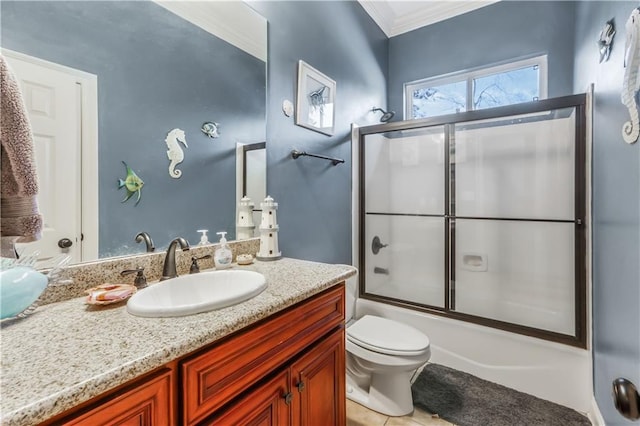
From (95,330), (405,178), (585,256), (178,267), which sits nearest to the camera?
(95,330)

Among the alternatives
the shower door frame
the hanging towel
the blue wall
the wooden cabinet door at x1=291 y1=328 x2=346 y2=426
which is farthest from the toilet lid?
the hanging towel

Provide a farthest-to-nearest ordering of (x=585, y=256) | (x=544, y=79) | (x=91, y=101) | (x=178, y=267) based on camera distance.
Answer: (x=544, y=79) < (x=585, y=256) < (x=178, y=267) < (x=91, y=101)

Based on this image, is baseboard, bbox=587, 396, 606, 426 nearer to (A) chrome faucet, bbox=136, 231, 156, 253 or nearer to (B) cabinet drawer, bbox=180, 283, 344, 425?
(B) cabinet drawer, bbox=180, 283, 344, 425

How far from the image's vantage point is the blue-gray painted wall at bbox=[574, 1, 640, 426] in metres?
1.05

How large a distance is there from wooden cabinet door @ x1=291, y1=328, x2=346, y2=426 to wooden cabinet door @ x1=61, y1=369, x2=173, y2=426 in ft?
1.38

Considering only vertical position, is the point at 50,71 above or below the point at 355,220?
above

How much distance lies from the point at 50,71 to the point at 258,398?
3.66ft

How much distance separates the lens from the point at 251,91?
148cm

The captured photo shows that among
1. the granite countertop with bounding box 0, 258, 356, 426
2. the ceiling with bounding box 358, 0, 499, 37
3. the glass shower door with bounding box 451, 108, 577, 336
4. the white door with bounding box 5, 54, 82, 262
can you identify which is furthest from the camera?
the ceiling with bounding box 358, 0, 499, 37

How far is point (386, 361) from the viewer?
4.92 feet

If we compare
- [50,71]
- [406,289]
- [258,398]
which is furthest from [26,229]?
[406,289]

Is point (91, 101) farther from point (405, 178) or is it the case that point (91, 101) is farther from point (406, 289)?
point (406, 289)

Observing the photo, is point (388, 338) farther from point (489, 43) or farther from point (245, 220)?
point (489, 43)

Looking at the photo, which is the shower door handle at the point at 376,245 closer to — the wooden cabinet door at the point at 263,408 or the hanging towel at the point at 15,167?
the wooden cabinet door at the point at 263,408
